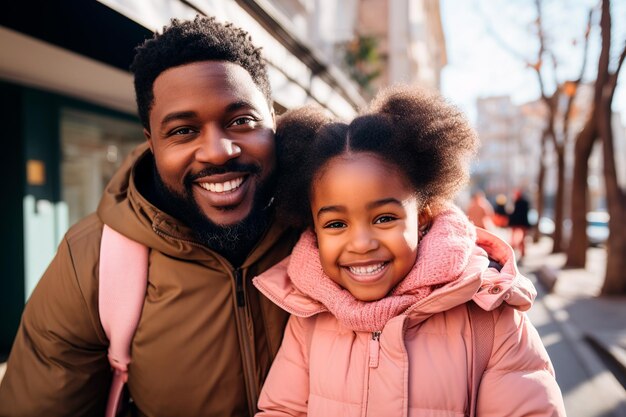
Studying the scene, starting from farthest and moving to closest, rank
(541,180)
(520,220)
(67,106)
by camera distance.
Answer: (541,180), (520,220), (67,106)

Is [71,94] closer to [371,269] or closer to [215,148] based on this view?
[215,148]

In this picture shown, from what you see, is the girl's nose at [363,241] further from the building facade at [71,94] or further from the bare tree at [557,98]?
the bare tree at [557,98]

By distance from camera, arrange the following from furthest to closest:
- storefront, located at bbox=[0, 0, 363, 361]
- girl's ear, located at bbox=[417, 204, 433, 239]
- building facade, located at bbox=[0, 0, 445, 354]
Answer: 1. storefront, located at bbox=[0, 0, 363, 361]
2. building facade, located at bbox=[0, 0, 445, 354]
3. girl's ear, located at bbox=[417, 204, 433, 239]

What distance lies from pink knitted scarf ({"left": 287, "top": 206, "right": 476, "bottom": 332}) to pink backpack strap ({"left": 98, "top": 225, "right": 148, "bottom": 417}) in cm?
60

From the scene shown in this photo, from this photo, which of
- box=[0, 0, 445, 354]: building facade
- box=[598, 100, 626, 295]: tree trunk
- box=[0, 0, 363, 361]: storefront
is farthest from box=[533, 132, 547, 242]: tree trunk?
box=[0, 0, 363, 361]: storefront

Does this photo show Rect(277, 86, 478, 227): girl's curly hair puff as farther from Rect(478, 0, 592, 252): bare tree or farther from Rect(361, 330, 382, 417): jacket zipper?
Rect(478, 0, 592, 252): bare tree

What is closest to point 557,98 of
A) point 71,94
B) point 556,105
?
point 556,105

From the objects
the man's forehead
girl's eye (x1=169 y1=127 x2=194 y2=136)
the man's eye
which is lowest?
the man's eye

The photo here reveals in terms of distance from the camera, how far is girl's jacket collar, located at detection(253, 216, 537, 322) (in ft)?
5.48

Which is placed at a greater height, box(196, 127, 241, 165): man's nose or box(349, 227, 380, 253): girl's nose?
box(196, 127, 241, 165): man's nose

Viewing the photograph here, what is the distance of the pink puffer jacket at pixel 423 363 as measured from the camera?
1639mm

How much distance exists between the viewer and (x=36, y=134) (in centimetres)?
499

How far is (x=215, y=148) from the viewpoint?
184cm

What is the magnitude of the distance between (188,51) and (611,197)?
8.06 m
